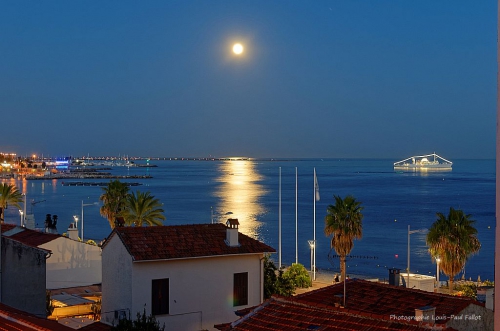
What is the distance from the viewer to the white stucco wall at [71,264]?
1033 inches

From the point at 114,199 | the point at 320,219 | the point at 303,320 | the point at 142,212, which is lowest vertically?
the point at 320,219

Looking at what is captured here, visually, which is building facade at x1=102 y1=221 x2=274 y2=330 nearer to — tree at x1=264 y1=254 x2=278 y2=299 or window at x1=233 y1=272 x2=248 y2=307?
window at x1=233 y1=272 x2=248 y2=307

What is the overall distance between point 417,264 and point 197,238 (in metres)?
39.0

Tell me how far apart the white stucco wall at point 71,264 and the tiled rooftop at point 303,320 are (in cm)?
1451

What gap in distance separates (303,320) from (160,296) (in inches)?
297

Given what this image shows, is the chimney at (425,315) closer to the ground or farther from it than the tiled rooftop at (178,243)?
closer to the ground

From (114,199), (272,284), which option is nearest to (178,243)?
(272,284)

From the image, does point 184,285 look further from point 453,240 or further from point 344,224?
point 344,224

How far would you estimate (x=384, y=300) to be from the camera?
14750 mm

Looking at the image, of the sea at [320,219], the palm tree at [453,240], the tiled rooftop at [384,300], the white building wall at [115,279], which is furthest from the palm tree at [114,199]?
the tiled rooftop at [384,300]

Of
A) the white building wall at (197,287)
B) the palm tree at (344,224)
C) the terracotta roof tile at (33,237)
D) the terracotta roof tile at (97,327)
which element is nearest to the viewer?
the terracotta roof tile at (97,327)

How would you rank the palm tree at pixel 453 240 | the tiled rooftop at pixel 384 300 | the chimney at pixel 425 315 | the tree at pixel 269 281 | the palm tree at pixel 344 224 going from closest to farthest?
1. the chimney at pixel 425 315
2. the tiled rooftop at pixel 384 300
3. the tree at pixel 269 281
4. the palm tree at pixel 453 240
5. the palm tree at pixel 344 224

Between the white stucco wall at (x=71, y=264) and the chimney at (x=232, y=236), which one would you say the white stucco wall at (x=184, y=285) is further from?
the white stucco wall at (x=71, y=264)

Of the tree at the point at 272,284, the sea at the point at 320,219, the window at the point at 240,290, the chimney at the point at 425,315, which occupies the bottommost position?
the sea at the point at 320,219
